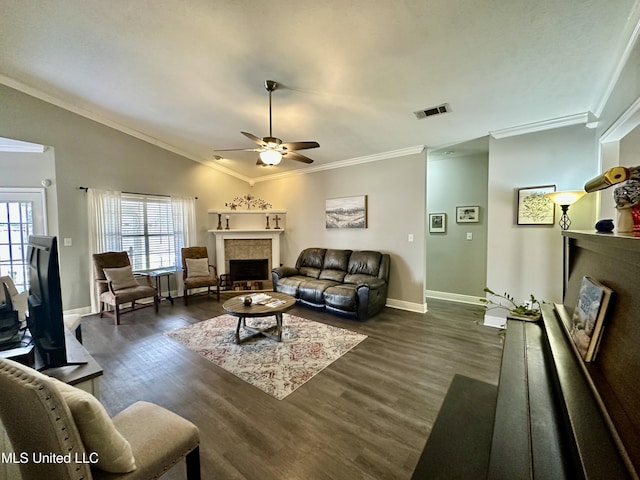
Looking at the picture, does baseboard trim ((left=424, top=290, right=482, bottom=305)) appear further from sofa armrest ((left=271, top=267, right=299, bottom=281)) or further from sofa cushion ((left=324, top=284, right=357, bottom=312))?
sofa armrest ((left=271, top=267, right=299, bottom=281))

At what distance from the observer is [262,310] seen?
3.15 m

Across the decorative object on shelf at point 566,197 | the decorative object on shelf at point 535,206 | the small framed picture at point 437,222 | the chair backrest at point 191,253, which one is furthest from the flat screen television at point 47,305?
the small framed picture at point 437,222

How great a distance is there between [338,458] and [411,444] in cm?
51

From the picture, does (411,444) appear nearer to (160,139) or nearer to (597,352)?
(597,352)

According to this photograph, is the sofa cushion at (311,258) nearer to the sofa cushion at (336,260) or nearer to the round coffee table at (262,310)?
the sofa cushion at (336,260)

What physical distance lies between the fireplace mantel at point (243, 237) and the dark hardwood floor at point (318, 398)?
2279mm

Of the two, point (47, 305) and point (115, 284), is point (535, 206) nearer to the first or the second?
point (47, 305)

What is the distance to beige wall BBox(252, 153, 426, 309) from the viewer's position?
4457mm

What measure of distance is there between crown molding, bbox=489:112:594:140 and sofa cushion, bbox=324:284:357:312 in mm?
3043

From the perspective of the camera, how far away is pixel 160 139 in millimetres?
5152

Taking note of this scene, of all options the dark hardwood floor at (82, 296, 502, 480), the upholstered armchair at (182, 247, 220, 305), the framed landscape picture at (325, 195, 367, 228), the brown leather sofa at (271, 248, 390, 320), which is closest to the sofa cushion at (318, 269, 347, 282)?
the brown leather sofa at (271, 248, 390, 320)

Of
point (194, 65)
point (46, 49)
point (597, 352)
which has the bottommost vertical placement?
point (597, 352)

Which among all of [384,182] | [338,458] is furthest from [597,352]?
[384,182]

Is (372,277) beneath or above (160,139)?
beneath
